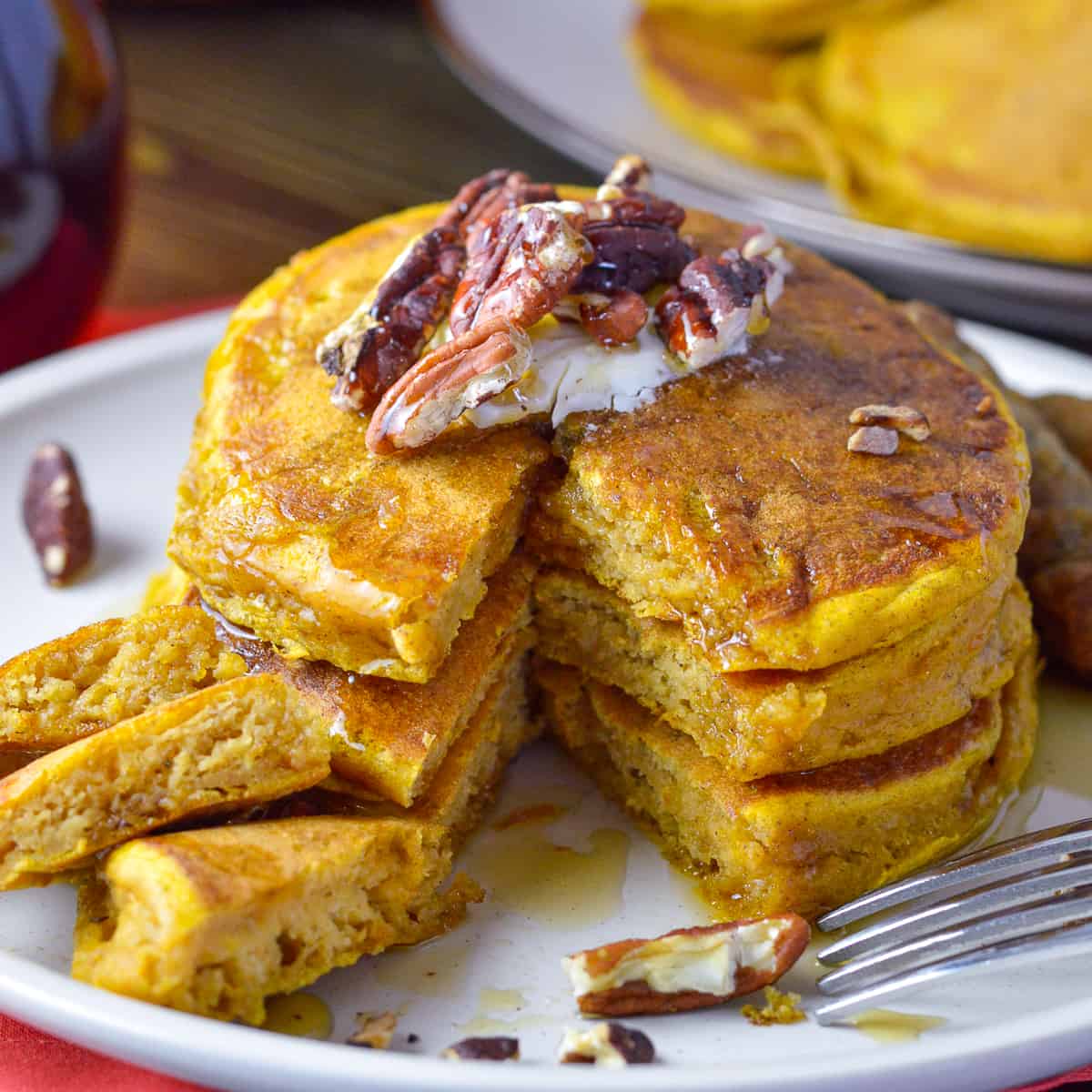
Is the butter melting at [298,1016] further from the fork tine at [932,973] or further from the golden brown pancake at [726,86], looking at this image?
the golden brown pancake at [726,86]

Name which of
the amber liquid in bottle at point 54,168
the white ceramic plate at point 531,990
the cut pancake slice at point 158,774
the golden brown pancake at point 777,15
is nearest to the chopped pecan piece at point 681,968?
the white ceramic plate at point 531,990

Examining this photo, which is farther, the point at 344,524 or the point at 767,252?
the point at 767,252

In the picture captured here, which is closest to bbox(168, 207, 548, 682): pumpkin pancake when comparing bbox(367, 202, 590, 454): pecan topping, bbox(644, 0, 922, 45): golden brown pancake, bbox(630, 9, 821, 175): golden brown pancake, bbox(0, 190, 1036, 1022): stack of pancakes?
bbox(0, 190, 1036, 1022): stack of pancakes

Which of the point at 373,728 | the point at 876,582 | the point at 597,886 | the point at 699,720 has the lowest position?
the point at 597,886

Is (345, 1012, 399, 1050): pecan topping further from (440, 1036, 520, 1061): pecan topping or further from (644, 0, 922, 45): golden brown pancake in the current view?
(644, 0, 922, 45): golden brown pancake

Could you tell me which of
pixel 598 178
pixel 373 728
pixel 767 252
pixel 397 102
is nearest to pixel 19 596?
pixel 373 728


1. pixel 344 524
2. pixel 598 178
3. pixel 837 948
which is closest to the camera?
pixel 837 948

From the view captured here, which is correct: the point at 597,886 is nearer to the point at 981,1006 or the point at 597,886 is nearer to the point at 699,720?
the point at 699,720
